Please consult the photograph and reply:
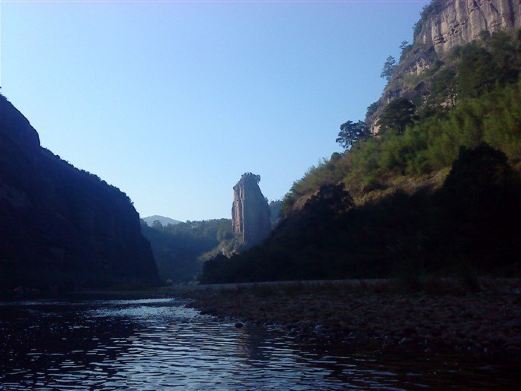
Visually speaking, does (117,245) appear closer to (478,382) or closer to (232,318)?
(232,318)

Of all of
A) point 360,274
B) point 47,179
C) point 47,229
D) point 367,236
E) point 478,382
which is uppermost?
point 47,179

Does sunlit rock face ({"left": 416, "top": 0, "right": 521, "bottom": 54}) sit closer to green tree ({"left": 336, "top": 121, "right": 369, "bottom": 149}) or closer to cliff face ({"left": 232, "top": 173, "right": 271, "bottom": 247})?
green tree ({"left": 336, "top": 121, "right": 369, "bottom": 149})

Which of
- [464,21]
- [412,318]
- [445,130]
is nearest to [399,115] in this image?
[445,130]

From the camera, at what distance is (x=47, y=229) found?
102 metres

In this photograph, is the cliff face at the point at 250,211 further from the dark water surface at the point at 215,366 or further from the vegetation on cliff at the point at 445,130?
the dark water surface at the point at 215,366

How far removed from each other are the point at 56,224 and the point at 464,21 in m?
96.4

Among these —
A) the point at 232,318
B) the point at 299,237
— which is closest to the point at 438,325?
the point at 232,318

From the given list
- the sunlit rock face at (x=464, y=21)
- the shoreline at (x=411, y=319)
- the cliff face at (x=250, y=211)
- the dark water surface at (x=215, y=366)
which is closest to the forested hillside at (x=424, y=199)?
the shoreline at (x=411, y=319)

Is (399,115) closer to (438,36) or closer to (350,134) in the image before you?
(350,134)

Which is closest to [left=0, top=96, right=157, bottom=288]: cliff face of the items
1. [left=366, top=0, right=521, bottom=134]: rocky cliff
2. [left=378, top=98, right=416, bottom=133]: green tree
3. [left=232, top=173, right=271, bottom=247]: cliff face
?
[left=232, top=173, right=271, bottom=247]: cliff face

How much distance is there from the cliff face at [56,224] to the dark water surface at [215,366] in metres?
69.1

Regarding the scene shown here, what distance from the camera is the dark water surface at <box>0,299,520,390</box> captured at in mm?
8789

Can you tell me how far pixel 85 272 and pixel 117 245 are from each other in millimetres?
23426

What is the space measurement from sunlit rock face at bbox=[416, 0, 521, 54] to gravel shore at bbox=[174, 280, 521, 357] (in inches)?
3650
